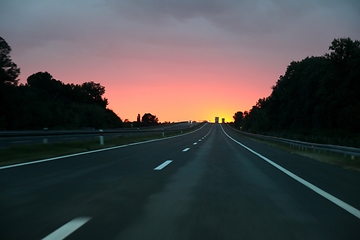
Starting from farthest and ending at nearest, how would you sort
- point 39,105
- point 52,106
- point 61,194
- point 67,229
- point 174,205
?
point 52,106 < point 39,105 < point 61,194 < point 174,205 < point 67,229

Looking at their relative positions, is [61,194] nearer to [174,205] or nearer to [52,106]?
[174,205]

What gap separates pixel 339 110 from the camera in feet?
207

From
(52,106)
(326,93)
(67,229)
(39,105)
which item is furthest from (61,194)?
(52,106)

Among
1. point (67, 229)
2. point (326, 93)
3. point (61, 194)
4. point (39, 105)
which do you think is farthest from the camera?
point (39, 105)

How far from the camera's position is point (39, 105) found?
7738 cm

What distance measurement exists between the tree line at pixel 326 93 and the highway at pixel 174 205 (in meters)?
53.3

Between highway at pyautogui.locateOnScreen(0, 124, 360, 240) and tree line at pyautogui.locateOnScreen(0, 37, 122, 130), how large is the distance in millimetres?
53657

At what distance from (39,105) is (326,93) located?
57.2 meters

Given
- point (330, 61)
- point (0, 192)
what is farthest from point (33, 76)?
point (0, 192)

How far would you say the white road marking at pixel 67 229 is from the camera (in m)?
4.61

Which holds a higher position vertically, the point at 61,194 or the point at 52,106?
the point at 52,106

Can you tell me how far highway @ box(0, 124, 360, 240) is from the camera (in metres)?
4.96

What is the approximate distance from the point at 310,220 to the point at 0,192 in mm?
5902

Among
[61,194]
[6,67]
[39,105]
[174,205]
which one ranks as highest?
[6,67]
